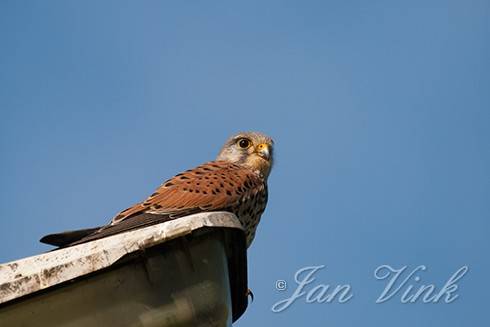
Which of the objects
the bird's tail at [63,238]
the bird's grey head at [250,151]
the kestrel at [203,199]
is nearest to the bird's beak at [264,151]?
the bird's grey head at [250,151]

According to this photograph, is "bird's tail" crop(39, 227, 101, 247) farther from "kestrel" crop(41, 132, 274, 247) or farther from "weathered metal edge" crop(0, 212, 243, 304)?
"weathered metal edge" crop(0, 212, 243, 304)

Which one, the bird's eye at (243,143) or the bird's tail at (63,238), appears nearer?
the bird's tail at (63,238)

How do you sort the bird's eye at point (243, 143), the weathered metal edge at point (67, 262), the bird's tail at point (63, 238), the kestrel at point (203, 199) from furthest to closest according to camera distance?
1. the bird's eye at point (243, 143)
2. the kestrel at point (203, 199)
3. the bird's tail at point (63, 238)
4. the weathered metal edge at point (67, 262)

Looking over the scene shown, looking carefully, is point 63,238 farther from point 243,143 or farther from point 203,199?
point 243,143

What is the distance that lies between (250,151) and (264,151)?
0.16 m

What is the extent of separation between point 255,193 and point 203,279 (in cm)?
303

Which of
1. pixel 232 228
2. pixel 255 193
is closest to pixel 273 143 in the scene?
pixel 255 193

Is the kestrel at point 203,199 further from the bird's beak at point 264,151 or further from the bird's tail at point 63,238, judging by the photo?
the bird's beak at point 264,151

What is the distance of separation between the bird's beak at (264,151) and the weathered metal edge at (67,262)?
4.35 metres

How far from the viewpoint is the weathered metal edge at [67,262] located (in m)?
2.87

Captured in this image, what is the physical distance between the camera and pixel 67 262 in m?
2.92

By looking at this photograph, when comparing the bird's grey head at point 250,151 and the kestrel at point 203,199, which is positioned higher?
the bird's grey head at point 250,151

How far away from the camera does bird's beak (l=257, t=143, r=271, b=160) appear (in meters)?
7.46

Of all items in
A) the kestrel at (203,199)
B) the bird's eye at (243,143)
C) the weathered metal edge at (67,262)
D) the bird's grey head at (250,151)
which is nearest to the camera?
the weathered metal edge at (67,262)
